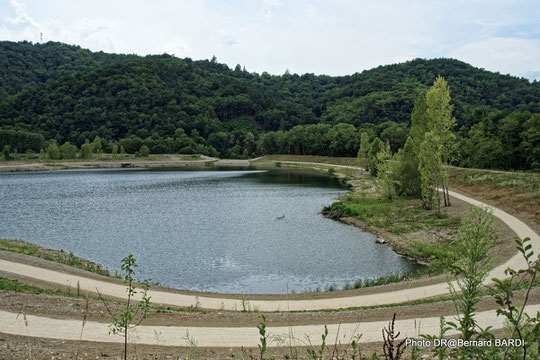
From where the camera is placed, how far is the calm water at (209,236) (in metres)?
24.3

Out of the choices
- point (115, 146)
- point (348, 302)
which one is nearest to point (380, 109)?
point (115, 146)

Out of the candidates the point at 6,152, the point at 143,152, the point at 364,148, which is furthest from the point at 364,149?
the point at 6,152

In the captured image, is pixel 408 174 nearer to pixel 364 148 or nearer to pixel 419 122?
pixel 419 122

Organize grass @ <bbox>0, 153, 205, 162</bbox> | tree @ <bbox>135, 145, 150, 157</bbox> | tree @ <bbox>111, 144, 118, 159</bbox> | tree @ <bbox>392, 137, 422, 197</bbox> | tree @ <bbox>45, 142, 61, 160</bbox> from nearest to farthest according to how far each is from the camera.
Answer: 1. tree @ <bbox>392, 137, 422, 197</bbox>
2. grass @ <bbox>0, 153, 205, 162</bbox>
3. tree @ <bbox>45, 142, 61, 160</bbox>
4. tree @ <bbox>111, 144, 118, 159</bbox>
5. tree @ <bbox>135, 145, 150, 157</bbox>

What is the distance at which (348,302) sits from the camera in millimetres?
17344

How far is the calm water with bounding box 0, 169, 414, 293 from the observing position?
79.7 feet

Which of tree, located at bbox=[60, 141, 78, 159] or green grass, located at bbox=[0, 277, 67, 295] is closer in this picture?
green grass, located at bbox=[0, 277, 67, 295]

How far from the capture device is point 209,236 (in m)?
33.8

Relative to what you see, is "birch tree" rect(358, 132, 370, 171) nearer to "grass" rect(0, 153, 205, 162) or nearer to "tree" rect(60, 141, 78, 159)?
"grass" rect(0, 153, 205, 162)

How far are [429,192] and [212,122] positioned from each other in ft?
482

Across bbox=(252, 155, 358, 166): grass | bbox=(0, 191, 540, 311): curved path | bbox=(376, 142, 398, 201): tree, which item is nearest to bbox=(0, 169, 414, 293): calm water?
bbox=(0, 191, 540, 311): curved path

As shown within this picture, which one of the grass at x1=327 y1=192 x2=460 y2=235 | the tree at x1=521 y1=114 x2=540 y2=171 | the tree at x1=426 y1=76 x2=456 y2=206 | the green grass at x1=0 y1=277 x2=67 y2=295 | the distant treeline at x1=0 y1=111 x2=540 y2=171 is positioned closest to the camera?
the green grass at x1=0 y1=277 x2=67 y2=295

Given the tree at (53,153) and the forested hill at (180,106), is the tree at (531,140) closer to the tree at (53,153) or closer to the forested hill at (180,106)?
the forested hill at (180,106)

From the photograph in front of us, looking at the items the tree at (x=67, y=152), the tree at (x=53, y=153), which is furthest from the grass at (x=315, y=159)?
the tree at (x=53, y=153)
